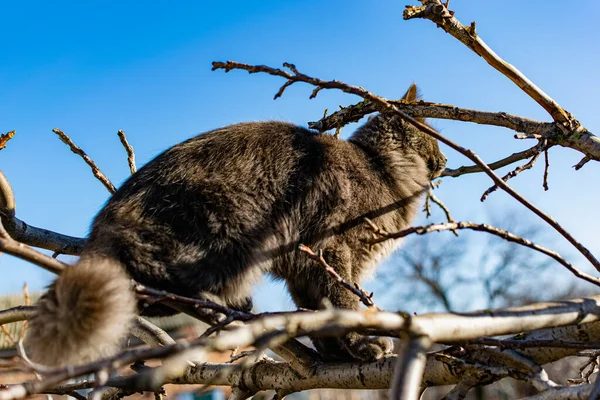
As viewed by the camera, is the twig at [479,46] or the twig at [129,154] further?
the twig at [129,154]

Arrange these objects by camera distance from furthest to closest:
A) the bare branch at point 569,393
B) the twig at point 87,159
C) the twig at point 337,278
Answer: the twig at point 87,159 → the twig at point 337,278 → the bare branch at point 569,393

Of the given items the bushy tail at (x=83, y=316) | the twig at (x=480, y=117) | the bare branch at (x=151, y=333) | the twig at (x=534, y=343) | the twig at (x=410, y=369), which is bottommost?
the twig at (x=410, y=369)

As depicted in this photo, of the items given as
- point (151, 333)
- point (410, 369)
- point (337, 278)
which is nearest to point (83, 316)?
point (337, 278)

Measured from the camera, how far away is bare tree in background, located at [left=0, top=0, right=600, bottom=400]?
3.67 feet

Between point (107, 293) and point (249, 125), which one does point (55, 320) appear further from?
A: point (249, 125)

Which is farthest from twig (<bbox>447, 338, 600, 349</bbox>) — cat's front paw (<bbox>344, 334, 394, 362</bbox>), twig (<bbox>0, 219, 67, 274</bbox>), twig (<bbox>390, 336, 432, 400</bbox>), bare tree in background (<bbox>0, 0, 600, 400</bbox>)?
twig (<bbox>0, 219, 67, 274</bbox>)

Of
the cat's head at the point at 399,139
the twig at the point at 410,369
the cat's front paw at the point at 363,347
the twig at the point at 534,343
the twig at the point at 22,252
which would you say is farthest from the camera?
the cat's head at the point at 399,139

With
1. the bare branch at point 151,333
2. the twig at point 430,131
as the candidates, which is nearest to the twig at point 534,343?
the twig at point 430,131

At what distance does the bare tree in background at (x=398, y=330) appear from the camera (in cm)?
112

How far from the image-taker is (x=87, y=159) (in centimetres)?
328

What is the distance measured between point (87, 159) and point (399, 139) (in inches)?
72.7

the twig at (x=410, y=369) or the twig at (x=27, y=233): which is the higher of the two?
the twig at (x=27, y=233)

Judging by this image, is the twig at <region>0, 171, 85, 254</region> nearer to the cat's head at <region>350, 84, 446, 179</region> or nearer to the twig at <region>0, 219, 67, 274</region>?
the twig at <region>0, 219, 67, 274</region>

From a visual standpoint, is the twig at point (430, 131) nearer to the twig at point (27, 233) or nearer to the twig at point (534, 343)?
the twig at point (534, 343)
